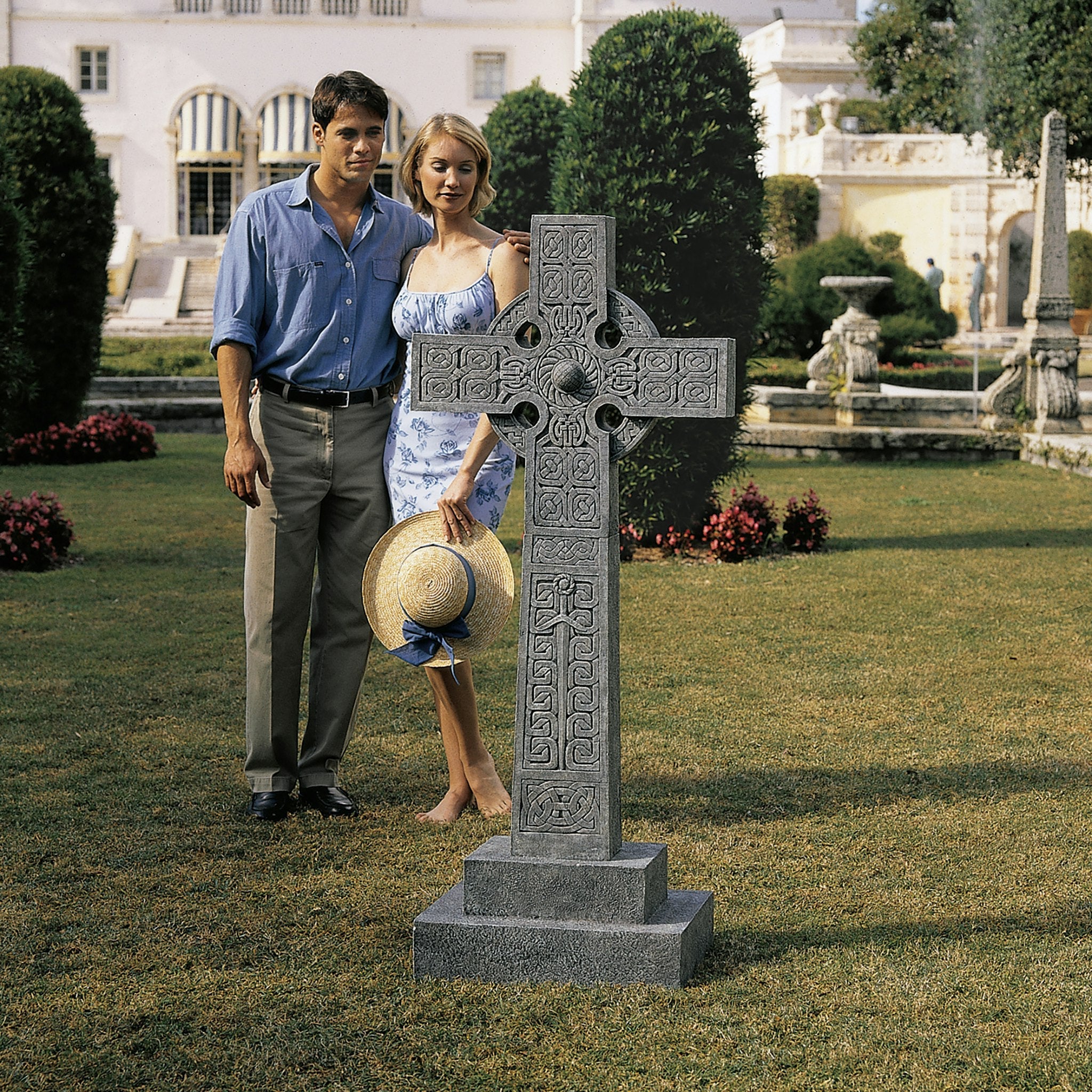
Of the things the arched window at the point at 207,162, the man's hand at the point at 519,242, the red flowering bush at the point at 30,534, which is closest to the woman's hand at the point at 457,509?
the man's hand at the point at 519,242

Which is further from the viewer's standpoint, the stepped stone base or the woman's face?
the woman's face

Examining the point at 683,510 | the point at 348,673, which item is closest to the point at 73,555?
the point at 683,510

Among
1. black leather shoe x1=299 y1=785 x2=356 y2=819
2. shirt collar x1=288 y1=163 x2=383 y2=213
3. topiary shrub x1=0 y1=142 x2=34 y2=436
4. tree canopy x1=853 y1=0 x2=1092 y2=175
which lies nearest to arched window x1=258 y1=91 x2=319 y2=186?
tree canopy x1=853 y1=0 x2=1092 y2=175

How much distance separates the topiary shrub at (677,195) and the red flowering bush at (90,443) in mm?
6335

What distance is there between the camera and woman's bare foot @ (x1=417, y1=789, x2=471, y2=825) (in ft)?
13.3

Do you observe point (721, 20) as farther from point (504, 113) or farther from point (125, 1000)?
point (125, 1000)

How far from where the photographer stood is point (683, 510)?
8711 millimetres

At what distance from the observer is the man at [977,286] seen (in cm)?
3133

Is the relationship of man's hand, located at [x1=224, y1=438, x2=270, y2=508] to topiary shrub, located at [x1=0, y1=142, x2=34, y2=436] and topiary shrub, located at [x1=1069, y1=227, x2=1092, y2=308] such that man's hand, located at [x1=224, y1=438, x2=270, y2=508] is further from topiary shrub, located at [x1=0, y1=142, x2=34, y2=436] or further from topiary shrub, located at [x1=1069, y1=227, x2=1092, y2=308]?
topiary shrub, located at [x1=1069, y1=227, x2=1092, y2=308]

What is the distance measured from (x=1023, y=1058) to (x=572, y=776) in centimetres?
101

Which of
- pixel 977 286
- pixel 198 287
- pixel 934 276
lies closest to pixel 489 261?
pixel 934 276

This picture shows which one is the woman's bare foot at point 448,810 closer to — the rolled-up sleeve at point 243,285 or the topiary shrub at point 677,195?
the rolled-up sleeve at point 243,285

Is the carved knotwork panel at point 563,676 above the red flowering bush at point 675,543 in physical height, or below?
above

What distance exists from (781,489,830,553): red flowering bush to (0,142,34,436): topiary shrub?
4644 millimetres
